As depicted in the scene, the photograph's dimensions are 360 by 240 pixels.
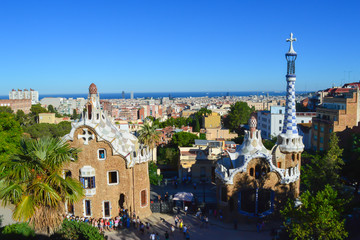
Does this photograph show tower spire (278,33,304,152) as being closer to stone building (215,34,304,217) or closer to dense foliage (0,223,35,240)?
stone building (215,34,304,217)

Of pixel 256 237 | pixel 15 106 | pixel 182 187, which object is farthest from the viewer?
pixel 15 106

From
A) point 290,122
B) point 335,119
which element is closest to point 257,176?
point 290,122

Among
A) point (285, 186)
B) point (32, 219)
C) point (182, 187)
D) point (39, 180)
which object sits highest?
point (39, 180)

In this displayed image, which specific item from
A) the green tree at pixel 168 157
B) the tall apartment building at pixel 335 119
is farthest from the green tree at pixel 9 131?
the tall apartment building at pixel 335 119

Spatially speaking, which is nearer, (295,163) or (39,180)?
(39,180)

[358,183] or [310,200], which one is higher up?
[310,200]

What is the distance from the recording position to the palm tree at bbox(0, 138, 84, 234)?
17.2 meters

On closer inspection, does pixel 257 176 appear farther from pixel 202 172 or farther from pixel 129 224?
pixel 202 172

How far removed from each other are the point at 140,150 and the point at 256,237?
1396 centimetres

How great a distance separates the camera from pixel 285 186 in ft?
104

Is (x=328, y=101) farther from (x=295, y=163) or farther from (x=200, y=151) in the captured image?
(x=295, y=163)

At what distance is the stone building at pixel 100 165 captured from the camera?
99.2ft

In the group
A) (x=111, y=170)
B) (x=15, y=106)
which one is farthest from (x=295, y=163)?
(x=15, y=106)

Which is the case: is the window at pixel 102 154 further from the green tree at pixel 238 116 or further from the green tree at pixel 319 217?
the green tree at pixel 238 116
